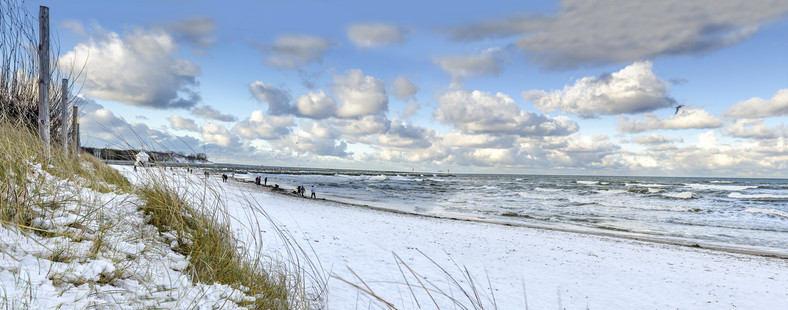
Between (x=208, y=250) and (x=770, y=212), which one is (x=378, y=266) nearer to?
(x=208, y=250)

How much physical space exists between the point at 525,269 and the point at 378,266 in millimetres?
3874

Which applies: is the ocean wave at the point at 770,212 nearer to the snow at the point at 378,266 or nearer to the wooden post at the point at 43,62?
the snow at the point at 378,266

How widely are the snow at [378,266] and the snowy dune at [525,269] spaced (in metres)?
0.04

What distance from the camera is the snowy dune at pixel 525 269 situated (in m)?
6.39

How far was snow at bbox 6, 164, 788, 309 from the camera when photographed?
2.24m

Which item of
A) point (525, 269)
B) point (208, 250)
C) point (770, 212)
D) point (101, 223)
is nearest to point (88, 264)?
point (101, 223)

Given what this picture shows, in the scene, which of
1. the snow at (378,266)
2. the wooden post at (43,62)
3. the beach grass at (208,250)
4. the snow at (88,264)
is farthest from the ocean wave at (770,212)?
the wooden post at (43,62)

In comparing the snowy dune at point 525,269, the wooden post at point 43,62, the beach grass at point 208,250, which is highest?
the wooden post at point 43,62

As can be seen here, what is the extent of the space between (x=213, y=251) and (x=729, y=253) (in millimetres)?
17301

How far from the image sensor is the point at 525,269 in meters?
9.10

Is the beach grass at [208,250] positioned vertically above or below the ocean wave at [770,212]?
above

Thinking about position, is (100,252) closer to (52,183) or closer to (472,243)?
(52,183)

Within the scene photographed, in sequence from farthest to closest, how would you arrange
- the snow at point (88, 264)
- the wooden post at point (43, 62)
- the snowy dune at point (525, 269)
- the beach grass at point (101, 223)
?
the snowy dune at point (525, 269) < the wooden post at point (43, 62) < the beach grass at point (101, 223) < the snow at point (88, 264)

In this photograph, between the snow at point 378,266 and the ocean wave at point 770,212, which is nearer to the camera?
the snow at point 378,266
